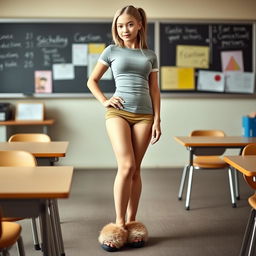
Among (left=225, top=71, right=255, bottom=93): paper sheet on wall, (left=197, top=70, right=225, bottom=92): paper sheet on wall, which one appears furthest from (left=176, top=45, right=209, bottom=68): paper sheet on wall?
(left=225, top=71, right=255, bottom=93): paper sheet on wall

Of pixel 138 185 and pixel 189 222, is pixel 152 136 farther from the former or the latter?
pixel 189 222

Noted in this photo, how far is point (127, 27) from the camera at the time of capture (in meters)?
2.76

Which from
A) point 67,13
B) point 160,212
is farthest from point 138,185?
point 67,13

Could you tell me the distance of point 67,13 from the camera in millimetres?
5684

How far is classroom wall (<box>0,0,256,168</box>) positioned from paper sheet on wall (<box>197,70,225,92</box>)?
6.1 inches

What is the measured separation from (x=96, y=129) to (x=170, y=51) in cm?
145

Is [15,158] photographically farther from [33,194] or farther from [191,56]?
[191,56]

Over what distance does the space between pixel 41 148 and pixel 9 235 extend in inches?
52.0

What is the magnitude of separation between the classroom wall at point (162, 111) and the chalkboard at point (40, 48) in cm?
15

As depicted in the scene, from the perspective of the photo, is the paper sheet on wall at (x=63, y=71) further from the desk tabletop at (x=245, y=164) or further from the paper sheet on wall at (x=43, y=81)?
the desk tabletop at (x=245, y=164)

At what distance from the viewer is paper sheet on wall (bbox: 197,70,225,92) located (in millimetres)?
5875

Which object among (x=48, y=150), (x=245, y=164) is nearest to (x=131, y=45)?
(x=48, y=150)

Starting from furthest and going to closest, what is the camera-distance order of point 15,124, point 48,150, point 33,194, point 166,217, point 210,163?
point 15,124
point 210,163
point 166,217
point 48,150
point 33,194

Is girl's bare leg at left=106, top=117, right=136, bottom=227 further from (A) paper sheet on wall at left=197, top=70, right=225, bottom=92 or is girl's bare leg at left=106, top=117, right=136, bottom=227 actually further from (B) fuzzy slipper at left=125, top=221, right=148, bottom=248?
(A) paper sheet on wall at left=197, top=70, right=225, bottom=92
